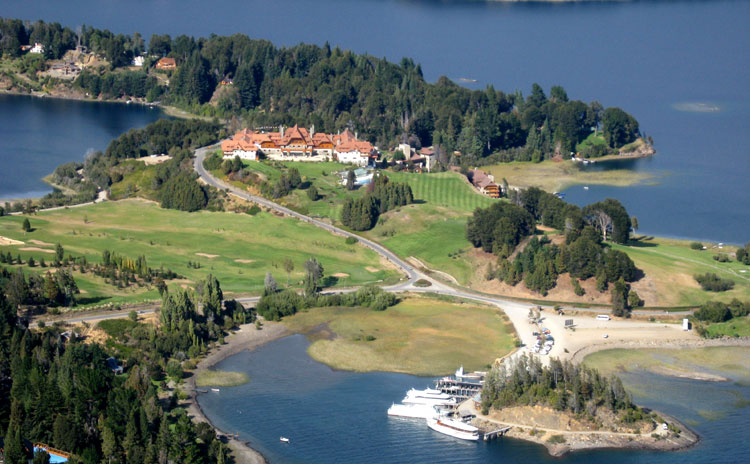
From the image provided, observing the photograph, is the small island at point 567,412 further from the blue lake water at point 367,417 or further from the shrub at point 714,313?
the shrub at point 714,313

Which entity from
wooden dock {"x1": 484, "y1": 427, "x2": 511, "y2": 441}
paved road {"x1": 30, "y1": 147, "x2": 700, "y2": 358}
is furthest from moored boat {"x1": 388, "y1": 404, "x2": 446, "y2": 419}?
paved road {"x1": 30, "y1": 147, "x2": 700, "y2": 358}

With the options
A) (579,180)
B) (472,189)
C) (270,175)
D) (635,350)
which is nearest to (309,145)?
(270,175)

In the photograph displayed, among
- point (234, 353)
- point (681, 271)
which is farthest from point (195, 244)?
point (681, 271)

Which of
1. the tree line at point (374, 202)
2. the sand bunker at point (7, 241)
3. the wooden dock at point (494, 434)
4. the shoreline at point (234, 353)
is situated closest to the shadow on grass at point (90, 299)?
the shoreline at point (234, 353)

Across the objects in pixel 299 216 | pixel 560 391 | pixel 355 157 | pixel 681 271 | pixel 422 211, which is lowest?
pixel 560 391

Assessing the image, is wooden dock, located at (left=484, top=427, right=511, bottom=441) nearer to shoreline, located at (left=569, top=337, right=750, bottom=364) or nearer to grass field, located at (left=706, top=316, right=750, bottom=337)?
shoreline, located at (left=569, top=337, right=750, bottom=364)

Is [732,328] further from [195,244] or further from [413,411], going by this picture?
[195,244]
